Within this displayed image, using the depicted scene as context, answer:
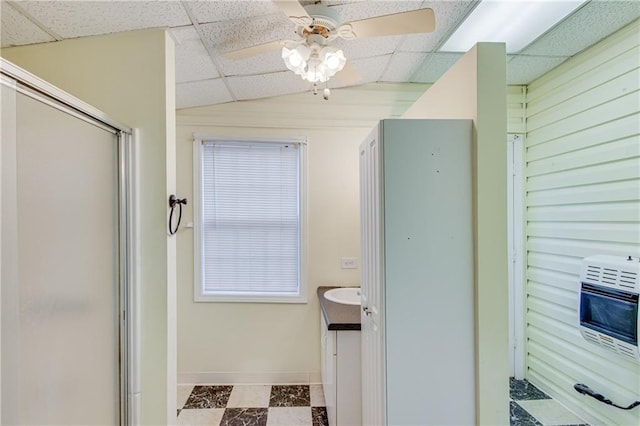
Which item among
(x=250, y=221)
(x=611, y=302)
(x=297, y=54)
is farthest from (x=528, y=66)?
(x=250, y=221)

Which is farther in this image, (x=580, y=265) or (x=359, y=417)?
(x=580, y=265)

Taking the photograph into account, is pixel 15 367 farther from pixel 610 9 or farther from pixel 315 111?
pixel 610 9

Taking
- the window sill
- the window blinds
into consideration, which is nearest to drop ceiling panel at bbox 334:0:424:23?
the window blinds

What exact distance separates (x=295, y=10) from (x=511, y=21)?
4.75ft

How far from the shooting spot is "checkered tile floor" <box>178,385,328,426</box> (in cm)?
225

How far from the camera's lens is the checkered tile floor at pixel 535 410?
219 centimetres

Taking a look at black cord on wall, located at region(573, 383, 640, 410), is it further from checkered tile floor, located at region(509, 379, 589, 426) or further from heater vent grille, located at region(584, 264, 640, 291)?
heater vent grille, located at region(584, 264, 640, 291)

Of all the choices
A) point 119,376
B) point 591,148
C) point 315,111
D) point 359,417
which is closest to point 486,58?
point 591,148

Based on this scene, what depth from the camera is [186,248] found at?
274 centimetres

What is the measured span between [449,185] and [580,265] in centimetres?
158

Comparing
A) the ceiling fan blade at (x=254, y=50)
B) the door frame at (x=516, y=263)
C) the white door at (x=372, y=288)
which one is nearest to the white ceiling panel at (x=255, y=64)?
the ceiling fan blade at (x=254, y=50)

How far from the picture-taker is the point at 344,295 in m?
2.61

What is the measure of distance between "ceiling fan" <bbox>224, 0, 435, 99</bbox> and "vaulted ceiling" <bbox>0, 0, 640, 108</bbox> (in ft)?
0.64

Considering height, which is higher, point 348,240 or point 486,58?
point 486,58
